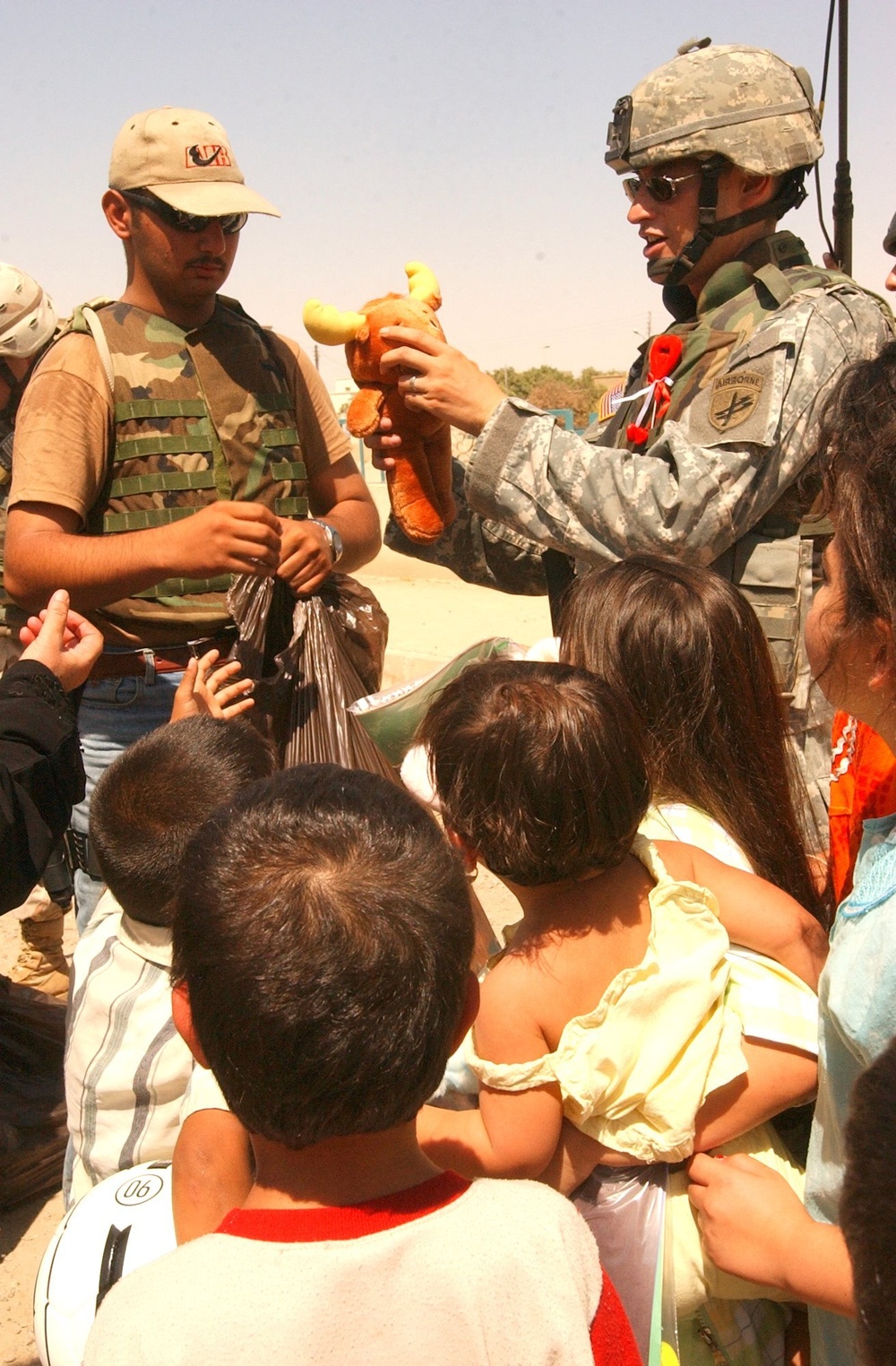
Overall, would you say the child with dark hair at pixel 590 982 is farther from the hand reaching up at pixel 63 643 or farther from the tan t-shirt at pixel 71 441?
the tan t-shirt at pixel 71 441

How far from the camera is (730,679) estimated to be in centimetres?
197

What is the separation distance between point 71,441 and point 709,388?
1504 millimetres

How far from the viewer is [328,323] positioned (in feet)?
8.53

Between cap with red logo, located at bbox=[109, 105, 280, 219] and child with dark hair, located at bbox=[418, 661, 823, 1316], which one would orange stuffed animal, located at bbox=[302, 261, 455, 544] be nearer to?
cap with red logo, located at bbox=[109, 105, 280, 219]

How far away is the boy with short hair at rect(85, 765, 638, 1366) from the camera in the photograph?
1.01 meters

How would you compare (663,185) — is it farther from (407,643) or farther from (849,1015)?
(407,643)

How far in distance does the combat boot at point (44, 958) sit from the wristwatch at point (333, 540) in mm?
2097

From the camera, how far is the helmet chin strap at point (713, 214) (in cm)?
298

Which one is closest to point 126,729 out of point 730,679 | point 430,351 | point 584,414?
point 430,351

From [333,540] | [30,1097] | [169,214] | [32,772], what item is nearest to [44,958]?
[30,1097]

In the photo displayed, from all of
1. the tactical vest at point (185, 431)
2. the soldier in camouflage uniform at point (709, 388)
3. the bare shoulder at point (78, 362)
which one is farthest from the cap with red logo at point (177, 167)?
the soldier in camouflage uniform at point (709, 388)

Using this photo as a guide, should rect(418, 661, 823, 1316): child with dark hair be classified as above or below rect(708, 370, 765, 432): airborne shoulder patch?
below

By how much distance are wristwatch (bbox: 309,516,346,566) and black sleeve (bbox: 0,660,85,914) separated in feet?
3.28

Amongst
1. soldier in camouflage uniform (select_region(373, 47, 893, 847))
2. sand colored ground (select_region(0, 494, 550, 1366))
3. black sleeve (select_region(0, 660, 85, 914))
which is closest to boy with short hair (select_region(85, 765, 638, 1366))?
black sleeve (select_region(0, 660, 85, 914))
